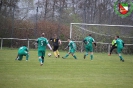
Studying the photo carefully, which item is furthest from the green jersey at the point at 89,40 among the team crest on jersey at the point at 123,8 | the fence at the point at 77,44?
the team crest on jersey at the point at 123,8

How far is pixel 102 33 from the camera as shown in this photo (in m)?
38.2

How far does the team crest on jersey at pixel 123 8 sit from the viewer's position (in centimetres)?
4047

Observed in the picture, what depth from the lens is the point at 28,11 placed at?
40.2 m

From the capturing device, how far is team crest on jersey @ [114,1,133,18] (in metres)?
40.5

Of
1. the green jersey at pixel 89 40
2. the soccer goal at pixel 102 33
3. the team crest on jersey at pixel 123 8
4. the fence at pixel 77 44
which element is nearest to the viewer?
the green jersey at pixel 89 40

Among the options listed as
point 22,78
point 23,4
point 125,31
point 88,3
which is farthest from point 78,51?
point 22,78

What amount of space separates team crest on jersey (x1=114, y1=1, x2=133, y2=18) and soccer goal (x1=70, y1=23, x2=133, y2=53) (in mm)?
2536

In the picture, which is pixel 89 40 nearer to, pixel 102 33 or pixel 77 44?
pixel 77 44

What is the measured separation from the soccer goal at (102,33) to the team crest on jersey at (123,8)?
2.54 meters

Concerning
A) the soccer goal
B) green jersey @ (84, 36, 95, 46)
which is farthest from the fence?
green jersey @ (84, 36, 95, 46)

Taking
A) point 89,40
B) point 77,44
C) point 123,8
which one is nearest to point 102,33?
point 77,44

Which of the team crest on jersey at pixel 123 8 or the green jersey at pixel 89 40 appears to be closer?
the green jersey at pixel 89 40

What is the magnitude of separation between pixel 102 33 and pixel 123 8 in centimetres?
479

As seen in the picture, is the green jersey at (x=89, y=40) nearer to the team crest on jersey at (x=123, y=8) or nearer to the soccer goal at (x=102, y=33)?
the soccer goal at (x=102, y=33)
